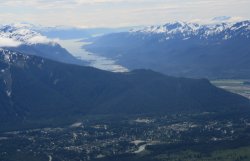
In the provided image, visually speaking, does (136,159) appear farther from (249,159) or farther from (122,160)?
(249,159)

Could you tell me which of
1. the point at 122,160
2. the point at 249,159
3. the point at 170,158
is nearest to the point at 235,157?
the point at 249,159

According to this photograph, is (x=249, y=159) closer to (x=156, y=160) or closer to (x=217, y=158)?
(x=217, y=158)

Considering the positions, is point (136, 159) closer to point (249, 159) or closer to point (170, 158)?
point (170, 158)

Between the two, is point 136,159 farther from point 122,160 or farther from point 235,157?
point 235,157

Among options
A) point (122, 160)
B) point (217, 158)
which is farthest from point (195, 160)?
point (122, 160)

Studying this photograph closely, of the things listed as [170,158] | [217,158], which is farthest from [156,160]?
[217,158]

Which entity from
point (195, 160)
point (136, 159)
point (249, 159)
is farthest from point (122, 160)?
point (249, 159)
